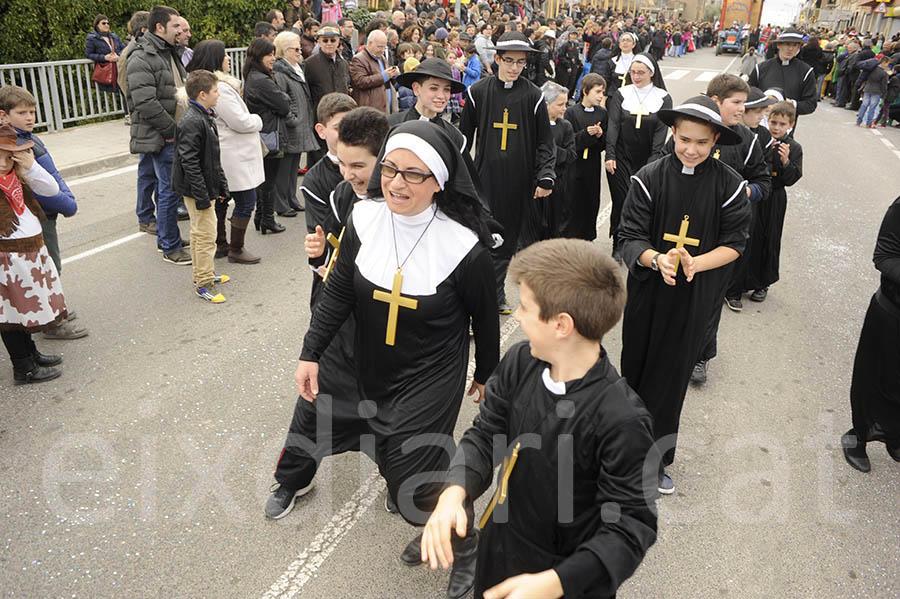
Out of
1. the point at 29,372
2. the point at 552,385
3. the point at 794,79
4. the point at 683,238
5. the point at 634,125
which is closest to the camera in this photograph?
the point at 552,385

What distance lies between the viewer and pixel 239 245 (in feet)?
23.7

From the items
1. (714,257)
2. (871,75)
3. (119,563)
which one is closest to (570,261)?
(714,257)

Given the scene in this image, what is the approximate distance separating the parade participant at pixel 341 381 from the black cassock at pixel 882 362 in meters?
2.69

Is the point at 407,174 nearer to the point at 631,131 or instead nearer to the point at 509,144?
the point at 509,144

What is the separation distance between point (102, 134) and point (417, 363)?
35.6 ft

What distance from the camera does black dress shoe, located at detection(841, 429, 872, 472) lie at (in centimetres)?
429

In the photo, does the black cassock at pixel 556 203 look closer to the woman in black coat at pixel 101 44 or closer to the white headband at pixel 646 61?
the white headband at pixel 646 61

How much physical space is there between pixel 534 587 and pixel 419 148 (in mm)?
1585

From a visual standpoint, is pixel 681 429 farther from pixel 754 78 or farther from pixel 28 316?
pixel 754 78

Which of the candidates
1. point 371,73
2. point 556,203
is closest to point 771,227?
point 556,203

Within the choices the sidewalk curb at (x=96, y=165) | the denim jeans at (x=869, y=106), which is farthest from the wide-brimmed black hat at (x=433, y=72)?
the denim jeans at (x=869, y=106)

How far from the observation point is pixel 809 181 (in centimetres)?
1209

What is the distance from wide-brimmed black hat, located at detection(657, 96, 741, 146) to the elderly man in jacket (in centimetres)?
688

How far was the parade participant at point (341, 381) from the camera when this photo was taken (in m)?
3.26
